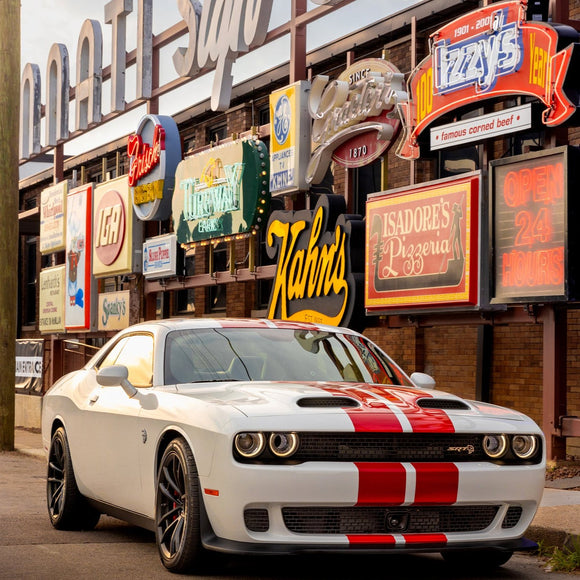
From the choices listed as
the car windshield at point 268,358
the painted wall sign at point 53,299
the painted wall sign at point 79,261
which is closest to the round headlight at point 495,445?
the car windshield at point 268,358

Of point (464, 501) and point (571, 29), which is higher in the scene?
point (571, 29)

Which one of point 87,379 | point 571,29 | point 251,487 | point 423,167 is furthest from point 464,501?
point 423,167

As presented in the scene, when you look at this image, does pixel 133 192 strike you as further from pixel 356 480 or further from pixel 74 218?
pixel 356 480

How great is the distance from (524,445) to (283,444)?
1.41m

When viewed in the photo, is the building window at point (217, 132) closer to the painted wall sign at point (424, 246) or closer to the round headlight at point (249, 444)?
the painted wall sign at point (424, 246)

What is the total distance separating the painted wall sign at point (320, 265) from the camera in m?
14.2

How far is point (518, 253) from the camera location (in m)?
11.6

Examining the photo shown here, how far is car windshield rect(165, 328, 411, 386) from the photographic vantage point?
714cm

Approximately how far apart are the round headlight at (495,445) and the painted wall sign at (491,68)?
18.0 feet

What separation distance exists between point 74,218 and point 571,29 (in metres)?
14.7

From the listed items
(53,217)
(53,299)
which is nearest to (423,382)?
(53,299)

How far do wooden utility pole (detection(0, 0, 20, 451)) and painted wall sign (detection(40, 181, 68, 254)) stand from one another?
787 cm

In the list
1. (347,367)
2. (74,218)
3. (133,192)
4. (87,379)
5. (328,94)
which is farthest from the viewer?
(74,218)

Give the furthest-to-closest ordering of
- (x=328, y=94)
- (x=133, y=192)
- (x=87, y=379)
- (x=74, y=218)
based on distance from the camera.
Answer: (x=74, y=218) → (x=133, y=192) → (x=328, y=94) → (x=87, y=379)
